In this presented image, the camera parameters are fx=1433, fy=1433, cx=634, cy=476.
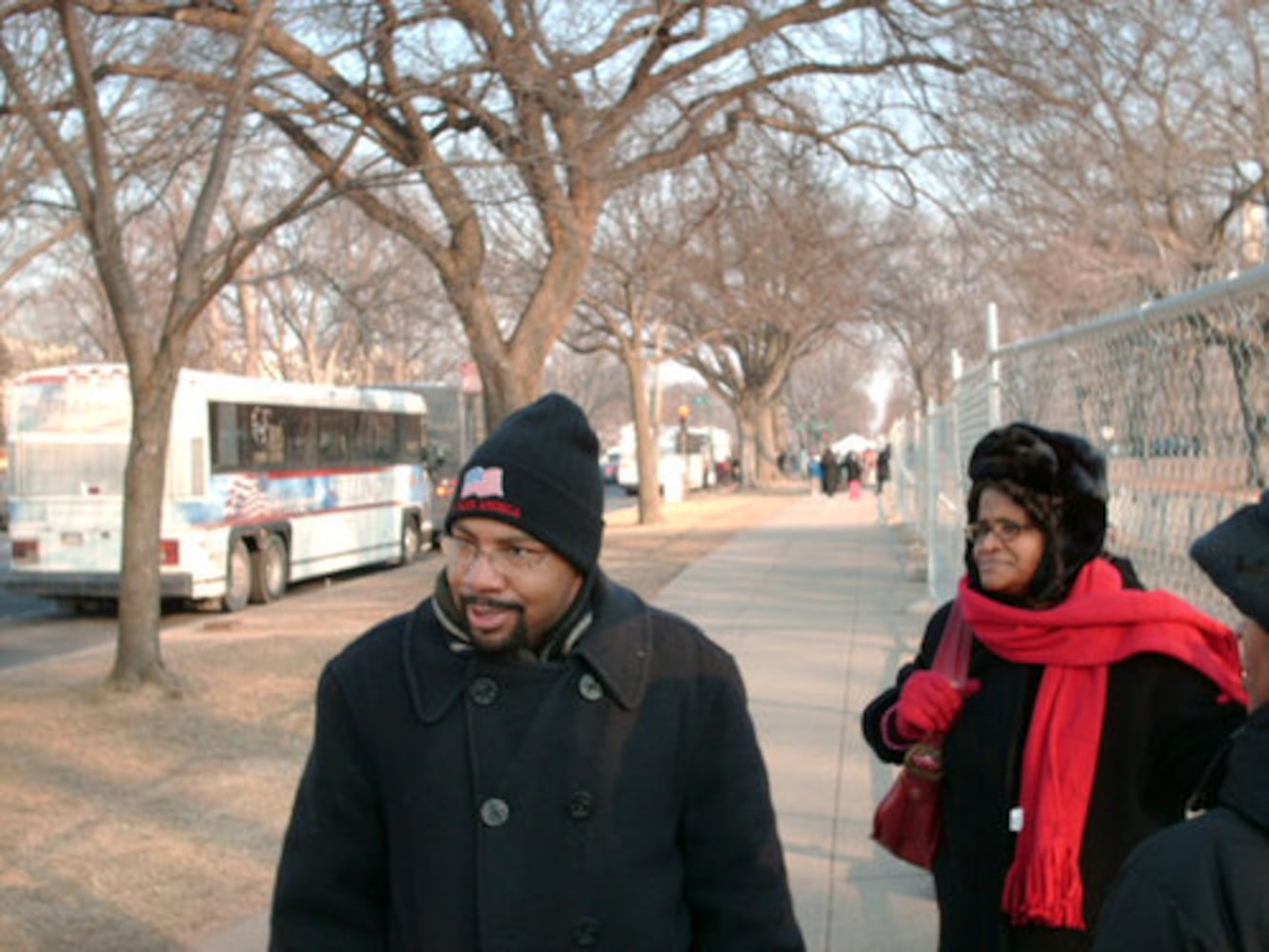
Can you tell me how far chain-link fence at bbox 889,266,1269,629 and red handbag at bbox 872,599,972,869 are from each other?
2.41 ft

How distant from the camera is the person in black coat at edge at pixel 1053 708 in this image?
284cm

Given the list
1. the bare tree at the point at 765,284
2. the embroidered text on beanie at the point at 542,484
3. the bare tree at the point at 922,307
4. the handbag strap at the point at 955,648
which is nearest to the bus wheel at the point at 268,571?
the bare tree at the point at 765,284

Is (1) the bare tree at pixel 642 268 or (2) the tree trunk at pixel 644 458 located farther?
(2) the tree trunk at pixel 644 458

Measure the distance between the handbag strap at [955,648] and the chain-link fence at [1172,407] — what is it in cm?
70

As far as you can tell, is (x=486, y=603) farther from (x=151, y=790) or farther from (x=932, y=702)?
(x=151, y=790)

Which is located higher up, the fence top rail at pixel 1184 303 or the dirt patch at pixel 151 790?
the fence top rail at pixel 1184 303

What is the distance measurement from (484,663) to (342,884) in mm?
433

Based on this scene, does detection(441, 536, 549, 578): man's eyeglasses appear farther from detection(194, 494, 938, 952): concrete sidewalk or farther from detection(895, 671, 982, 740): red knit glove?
detection(194, 494, 938, 952): concrete sidewalk

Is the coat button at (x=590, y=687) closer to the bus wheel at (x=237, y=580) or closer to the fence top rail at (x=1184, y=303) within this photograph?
the fence top rail at (x=1184, y=303)

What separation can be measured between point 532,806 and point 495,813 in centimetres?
6

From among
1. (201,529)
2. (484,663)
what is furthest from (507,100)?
(484,663)

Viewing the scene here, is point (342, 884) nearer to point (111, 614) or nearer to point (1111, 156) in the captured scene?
point (1111, 156)

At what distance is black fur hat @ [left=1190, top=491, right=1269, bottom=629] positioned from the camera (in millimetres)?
1607

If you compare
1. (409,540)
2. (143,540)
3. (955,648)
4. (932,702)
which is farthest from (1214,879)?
(409,540)
